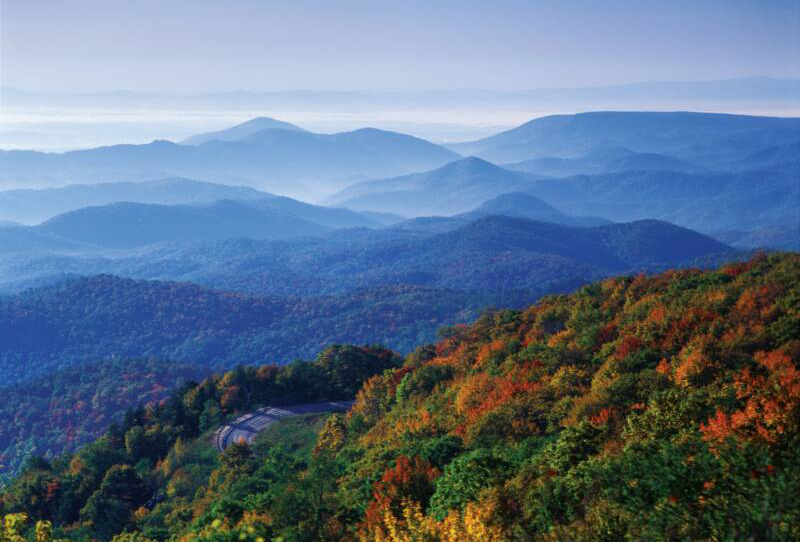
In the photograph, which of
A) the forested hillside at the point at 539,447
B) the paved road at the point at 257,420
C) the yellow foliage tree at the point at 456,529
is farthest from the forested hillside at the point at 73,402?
the yellow foliage tree at the point at 456,529

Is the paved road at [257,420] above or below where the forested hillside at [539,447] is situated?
below

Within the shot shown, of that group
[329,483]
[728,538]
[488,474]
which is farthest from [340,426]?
[728,538]

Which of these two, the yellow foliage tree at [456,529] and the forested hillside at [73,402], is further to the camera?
the forested hillside at [73,402]

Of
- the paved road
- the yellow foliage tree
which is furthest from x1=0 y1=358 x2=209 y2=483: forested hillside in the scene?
the yellow foliage tree

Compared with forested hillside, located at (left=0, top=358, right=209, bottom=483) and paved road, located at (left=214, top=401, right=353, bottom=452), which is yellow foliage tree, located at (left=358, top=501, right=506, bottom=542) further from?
forested hillside, located at (left=0, top=358, right=209, bottom=483)

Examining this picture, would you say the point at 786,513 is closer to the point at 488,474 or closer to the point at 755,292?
the point at 488,474

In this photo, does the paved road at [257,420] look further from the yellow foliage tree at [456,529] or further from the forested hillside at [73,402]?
the forested hillside at [73,402]
